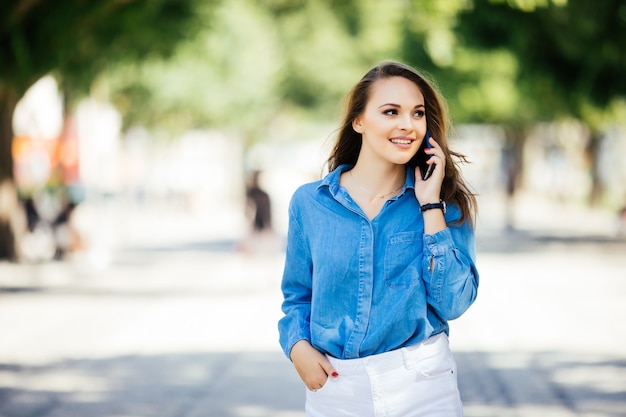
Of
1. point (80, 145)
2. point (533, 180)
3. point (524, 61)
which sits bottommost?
point (533, 180)

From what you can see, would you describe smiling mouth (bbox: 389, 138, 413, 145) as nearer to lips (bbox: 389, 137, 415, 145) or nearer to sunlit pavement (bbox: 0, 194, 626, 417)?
lips (bbox: 389, 137, 415, 145)

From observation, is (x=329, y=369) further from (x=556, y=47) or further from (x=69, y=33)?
(x=556, y=47)

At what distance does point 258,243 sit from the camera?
1641cm

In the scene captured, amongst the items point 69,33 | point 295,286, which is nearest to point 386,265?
point 295,286

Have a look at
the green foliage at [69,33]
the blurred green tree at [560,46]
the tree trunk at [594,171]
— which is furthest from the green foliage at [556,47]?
the tree trunk at [594,171]

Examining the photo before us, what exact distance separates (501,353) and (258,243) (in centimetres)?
752

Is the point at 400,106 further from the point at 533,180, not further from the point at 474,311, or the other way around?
the point at 533,180

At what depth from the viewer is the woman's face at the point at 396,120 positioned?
3.00 meters

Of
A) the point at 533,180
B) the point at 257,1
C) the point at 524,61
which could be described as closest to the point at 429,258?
the point at 524,61

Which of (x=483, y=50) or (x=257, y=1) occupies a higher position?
(x=257, y=1)

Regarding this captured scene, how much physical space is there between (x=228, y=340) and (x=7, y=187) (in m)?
10.5

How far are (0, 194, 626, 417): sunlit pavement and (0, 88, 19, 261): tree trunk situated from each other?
0.87 m

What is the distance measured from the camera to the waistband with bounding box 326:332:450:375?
289 cm

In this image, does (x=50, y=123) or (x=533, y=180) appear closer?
(x=50, y=123)
